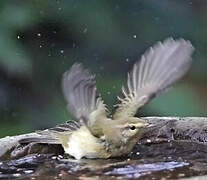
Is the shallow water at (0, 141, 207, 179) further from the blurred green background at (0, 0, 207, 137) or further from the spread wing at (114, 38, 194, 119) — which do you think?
the blurred green background at (0, 0, 207, 137)

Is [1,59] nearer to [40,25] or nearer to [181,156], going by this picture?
[40,25]

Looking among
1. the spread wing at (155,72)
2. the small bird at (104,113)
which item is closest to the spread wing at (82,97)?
the small bird at (104,113)

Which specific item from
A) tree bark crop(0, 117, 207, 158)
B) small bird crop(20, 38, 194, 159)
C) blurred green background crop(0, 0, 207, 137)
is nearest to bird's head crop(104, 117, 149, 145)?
small bird crop(20, 38, 194, 159)

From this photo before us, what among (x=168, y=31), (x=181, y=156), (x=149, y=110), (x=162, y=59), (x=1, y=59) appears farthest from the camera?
(x=168, y=31)

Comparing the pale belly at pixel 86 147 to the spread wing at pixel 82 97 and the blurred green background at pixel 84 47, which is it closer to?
the spread wing at pixel 82 97

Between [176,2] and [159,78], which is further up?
[176,2]

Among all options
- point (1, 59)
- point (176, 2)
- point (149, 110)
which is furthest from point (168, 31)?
point (1, 59)
